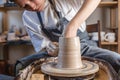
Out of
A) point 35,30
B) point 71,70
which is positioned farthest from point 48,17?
point 71,70

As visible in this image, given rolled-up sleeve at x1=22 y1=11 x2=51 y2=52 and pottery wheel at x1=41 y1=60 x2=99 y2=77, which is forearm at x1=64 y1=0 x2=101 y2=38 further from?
rolled-up sleeve at x1=22 y1=11 x2=51 y2=52

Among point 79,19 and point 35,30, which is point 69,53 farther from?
point 35,30

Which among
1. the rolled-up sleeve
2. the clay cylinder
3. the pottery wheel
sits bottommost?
the pottery wheel

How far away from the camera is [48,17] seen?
4.27 ft

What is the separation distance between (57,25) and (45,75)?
458 millimetres

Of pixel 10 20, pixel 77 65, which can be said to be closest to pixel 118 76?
pixel 77 65

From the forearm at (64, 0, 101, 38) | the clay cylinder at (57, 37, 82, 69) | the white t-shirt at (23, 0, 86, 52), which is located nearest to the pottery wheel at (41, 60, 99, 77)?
the clay cylinder at (57, 37, 82, 69)

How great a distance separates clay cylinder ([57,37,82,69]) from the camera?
834 mm

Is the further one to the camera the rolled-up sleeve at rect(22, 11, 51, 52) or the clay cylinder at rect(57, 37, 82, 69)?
the rolled-up sleeve at rect(22, 11, 51, 52)

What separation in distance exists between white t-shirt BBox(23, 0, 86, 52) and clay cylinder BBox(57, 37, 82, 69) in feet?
1.37

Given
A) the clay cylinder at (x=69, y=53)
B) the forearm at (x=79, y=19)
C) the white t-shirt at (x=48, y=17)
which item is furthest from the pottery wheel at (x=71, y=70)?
the white t-shirt at (x=48, y=17)

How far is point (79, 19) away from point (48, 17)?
448 millimetres

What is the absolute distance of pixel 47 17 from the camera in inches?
51.3

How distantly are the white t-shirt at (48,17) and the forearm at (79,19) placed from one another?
1.02 ft
